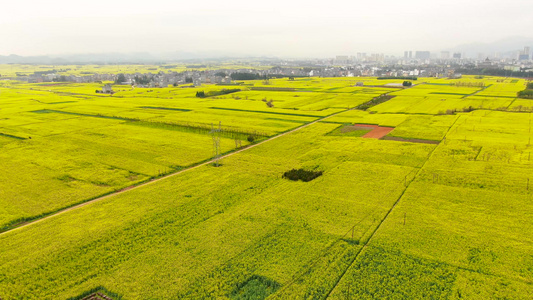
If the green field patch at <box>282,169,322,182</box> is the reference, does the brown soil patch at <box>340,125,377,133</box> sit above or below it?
above

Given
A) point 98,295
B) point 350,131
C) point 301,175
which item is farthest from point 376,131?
point 98,295

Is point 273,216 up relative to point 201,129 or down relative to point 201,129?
down

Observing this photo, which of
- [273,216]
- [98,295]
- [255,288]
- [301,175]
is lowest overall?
[98,295]

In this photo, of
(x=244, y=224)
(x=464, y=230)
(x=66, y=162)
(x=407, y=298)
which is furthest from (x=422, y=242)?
(x=66, y=162)

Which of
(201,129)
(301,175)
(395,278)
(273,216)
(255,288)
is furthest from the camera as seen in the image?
(201,129)

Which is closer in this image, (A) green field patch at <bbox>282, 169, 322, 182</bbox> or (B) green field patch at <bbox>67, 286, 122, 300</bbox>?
(B) green field patch at <bbox>67, 286, 122, 300</bbox>

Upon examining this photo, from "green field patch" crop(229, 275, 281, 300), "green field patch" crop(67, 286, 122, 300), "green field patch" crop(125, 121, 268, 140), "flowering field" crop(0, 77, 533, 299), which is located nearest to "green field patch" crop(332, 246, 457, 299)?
"flowering field" crop(0, 77, 533, 299)

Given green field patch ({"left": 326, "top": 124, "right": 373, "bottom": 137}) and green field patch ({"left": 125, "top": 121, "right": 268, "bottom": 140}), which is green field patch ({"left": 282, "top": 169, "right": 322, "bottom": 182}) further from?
green field patch ({"left": 326, "top": 124, "right": 373, "bottom": 137})

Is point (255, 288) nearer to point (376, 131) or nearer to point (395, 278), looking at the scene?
point (395, 278)

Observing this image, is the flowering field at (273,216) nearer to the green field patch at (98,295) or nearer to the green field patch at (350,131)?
the green field patch at (98,295)

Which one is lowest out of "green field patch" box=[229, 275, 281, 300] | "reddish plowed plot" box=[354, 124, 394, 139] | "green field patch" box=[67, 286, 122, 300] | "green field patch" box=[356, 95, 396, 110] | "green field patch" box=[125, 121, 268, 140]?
"green field patch" box=[67, 286, 122, 300]

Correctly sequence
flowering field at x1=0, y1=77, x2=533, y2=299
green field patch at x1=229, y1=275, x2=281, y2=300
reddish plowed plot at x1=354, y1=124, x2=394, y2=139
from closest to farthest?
green field patch at x1=229, y1=275, x2=281, y2=300 < flowering field at x1=0, y1=77, x2=533, y2=299 < reddish plowed plot at x1=354, y1=124, x2=394, y2=139
